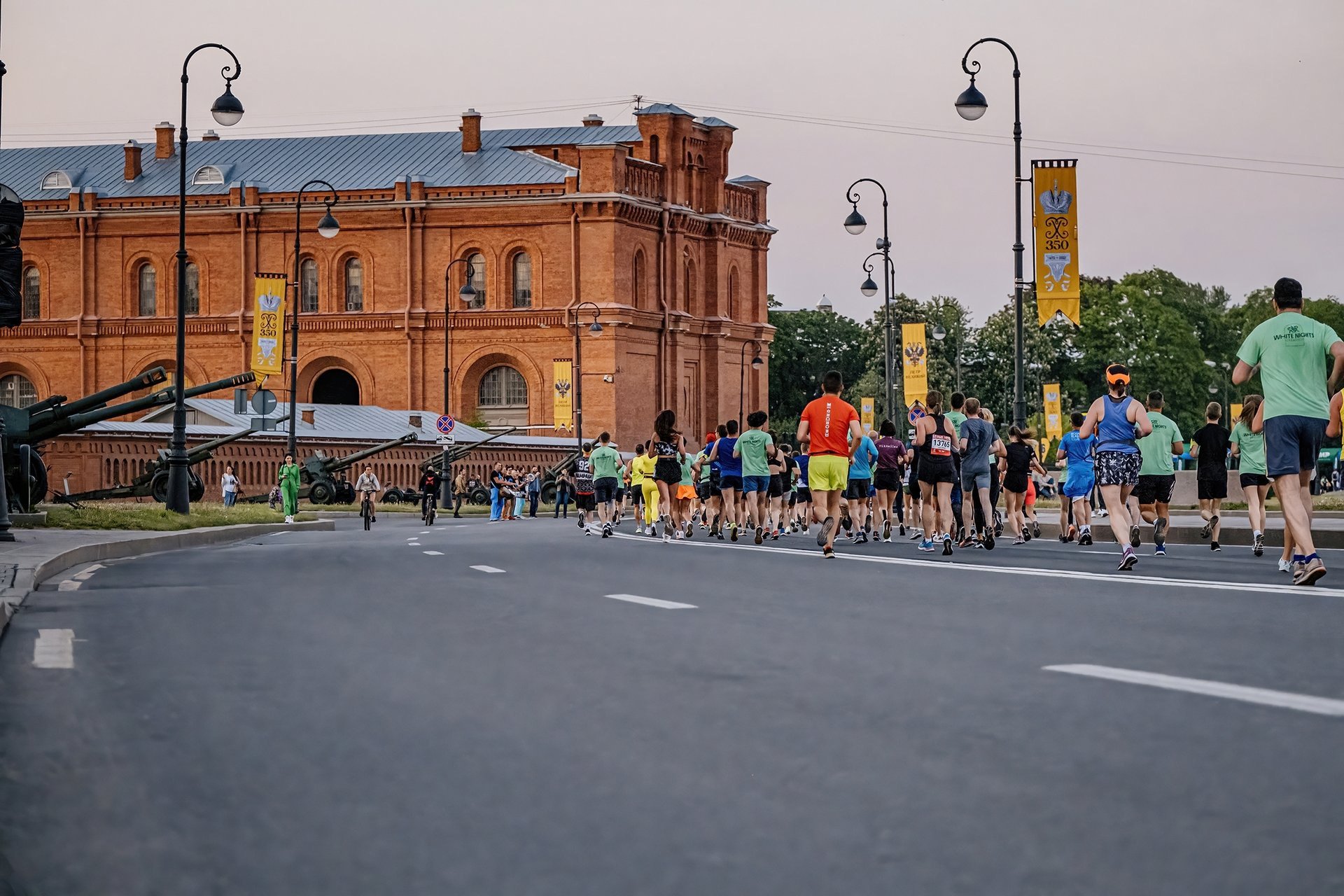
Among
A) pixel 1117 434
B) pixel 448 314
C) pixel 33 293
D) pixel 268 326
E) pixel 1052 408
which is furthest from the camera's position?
pixel 33 293

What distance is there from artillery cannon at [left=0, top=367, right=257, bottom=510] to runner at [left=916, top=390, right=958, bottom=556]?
15389mm

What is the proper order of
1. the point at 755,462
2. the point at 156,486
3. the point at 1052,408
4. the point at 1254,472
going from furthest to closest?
the point at 1052,408, the point at 156,486, the point at 755,462, the point at 1254,472

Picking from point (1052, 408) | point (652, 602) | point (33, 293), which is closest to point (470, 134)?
point (33, 293)

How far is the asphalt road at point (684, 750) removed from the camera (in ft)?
14.1

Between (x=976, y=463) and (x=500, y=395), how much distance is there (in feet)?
198

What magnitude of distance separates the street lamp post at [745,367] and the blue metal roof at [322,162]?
11.7m

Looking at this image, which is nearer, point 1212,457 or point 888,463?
point 1212,457

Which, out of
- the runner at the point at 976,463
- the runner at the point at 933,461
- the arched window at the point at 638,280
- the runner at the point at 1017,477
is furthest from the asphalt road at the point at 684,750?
the arched window at the point at 638,280

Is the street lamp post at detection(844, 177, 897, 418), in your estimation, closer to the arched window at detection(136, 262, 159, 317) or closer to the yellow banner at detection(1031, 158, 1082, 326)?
the yellow banner at detection(1031, 158, 1082, 326)

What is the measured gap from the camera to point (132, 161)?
8931 centimetres

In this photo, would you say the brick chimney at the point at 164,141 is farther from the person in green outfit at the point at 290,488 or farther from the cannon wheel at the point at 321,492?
the person in green outfit at the point at 290,488

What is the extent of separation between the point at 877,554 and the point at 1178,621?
33.4 feet

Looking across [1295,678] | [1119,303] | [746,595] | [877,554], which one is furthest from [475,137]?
[1295,678]

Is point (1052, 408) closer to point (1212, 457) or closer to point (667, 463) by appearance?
point (667, 463)
